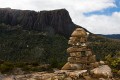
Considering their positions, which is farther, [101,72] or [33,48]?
[33,48]

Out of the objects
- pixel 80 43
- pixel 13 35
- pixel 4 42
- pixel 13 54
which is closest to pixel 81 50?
pixel 80 43

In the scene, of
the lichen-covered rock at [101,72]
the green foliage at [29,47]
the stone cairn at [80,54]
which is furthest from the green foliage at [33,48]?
the lichen-covered rock at [101,72]

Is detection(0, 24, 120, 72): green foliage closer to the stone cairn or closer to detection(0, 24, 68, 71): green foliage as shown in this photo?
detection(0, 24, 68, 71): green foliage

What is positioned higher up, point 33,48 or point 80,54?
point 80,54

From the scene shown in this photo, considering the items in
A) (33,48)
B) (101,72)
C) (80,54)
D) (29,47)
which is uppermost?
(80,54)

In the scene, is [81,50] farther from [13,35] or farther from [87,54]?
[13,35]

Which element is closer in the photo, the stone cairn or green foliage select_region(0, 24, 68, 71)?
the stone cairn

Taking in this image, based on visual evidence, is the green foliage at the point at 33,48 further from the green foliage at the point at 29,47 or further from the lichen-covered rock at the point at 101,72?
the lichen-covered rock at the point at 101,72

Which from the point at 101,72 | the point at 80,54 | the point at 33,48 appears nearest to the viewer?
the point at 101,72

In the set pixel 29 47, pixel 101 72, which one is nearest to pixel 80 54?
pixel 101 72

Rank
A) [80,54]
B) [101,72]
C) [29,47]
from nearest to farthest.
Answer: [101,72]
[80,54]
[29,47]

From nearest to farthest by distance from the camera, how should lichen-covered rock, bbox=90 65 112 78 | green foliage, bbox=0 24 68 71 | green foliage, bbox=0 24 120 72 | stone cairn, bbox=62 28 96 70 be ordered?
lichen-covered rock, bbox=90 65 112 78 < stone cairn, bbox=62 28 96 70 < green foliage, bbox=0 24 120 72 < green foliage, bbox=0 24 68 71

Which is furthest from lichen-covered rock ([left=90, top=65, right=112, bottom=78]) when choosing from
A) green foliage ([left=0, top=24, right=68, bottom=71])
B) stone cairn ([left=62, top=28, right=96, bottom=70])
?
green foliage ([left=0, top=24, right=68, bottom=71])

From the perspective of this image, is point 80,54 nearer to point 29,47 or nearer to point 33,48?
point 29,47
